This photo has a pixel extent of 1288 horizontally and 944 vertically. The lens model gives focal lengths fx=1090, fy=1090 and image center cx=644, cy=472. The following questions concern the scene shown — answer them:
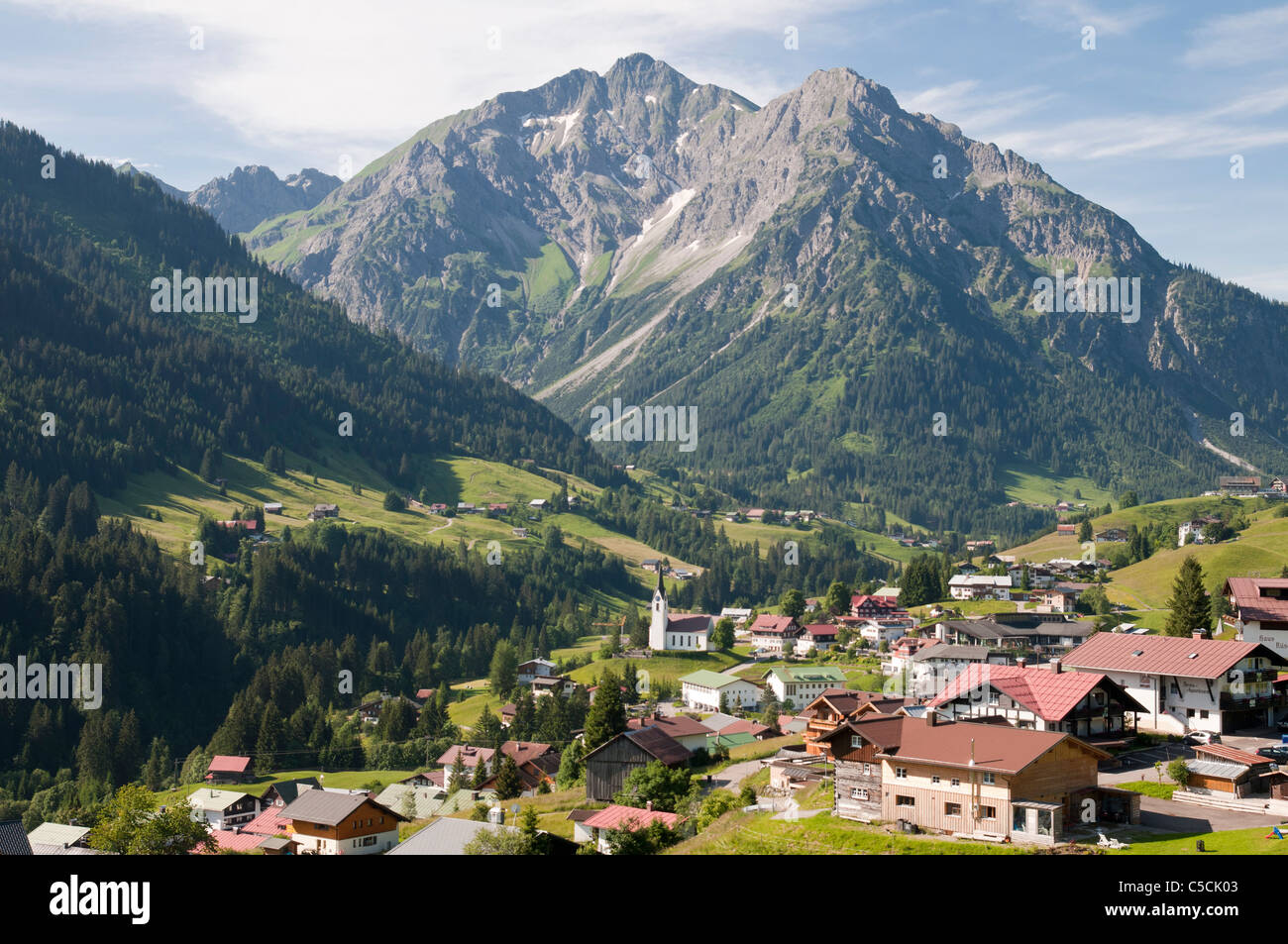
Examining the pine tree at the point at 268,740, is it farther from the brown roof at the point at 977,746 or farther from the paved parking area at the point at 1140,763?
the paved parking area at the point at 1140,763

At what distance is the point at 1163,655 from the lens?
73562 mm

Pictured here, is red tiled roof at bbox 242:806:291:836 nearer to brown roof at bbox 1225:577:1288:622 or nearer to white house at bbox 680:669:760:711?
white house at bbox 680:669:760:711

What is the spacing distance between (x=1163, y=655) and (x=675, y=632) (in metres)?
114

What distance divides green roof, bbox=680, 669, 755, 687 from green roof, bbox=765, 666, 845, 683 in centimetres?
496

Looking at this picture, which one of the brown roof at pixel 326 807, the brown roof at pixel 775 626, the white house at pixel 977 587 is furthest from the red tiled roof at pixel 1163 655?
the white house at pixel 977 587

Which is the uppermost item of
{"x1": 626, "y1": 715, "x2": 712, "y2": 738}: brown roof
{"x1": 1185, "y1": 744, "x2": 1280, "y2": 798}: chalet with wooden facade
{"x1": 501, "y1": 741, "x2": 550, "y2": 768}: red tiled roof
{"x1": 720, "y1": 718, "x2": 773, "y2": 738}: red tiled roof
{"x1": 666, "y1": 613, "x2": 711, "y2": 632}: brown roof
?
{"x1": 1185, "y1": 744, "x2": 1280, "y2": 798}: chalet with wooden facade

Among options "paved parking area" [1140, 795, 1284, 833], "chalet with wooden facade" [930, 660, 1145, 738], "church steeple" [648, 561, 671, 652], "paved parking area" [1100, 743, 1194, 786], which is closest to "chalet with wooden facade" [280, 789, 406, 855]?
"chalet with wooden facade" [930, 660, 1145, 738]

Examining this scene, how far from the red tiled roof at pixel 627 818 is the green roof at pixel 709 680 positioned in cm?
6646

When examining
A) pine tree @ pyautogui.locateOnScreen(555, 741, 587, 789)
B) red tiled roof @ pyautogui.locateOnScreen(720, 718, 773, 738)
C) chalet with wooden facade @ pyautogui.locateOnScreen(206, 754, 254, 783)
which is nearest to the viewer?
pine tree @ pyautogui.locateOnScreen(555, 741, 587, 789)

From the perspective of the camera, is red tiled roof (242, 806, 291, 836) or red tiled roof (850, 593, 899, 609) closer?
red tiled roof (242, 806, 291, 836)

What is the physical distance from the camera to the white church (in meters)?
181

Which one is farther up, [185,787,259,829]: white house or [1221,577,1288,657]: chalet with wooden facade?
[1221,577,1288,657]: chalet with wooden facade

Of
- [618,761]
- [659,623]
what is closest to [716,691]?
[659,623]

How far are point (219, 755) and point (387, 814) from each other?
210ft
